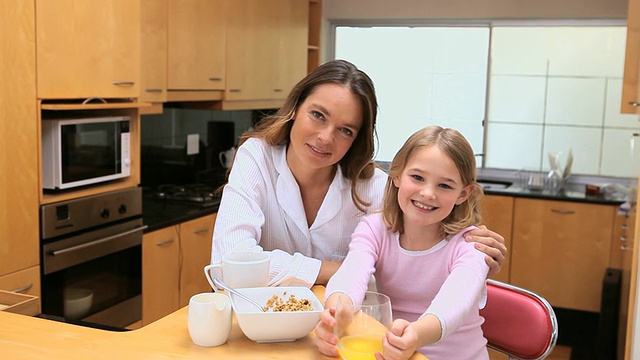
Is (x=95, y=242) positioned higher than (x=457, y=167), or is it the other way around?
(x=457, y=167)

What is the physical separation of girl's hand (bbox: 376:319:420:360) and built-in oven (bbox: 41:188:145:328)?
1803mm

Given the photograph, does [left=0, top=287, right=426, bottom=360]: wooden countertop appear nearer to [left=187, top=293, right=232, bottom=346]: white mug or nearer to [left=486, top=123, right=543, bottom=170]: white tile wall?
[left=187, top=293, right=232, bottom=346]: white mug

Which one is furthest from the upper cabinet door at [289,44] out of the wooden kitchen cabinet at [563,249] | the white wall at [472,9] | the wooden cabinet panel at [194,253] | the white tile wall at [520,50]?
the wooden kitchen cabinet at [563,249]

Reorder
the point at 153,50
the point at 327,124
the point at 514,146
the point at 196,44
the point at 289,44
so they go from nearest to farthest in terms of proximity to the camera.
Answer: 1. the point at 327,124
2. the point at 153,50
3. the point at 196,44
4. the point at 289,44
5. the point at 514,146

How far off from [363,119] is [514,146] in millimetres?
3623

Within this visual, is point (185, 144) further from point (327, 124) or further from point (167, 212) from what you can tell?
point (327, 124)

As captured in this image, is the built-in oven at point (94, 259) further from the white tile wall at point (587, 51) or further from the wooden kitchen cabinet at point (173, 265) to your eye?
the white tile wall at point (587, 51)

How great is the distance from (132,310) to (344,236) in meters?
1.71

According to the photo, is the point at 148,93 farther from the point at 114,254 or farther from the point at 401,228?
the point at 401,228

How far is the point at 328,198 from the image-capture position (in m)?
2.09

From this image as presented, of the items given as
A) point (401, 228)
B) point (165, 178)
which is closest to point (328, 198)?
point (401, 228)

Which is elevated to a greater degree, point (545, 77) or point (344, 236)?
point (545, 77)

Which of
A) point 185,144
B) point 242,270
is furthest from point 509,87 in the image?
point 242,270

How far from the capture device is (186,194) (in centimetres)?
423
